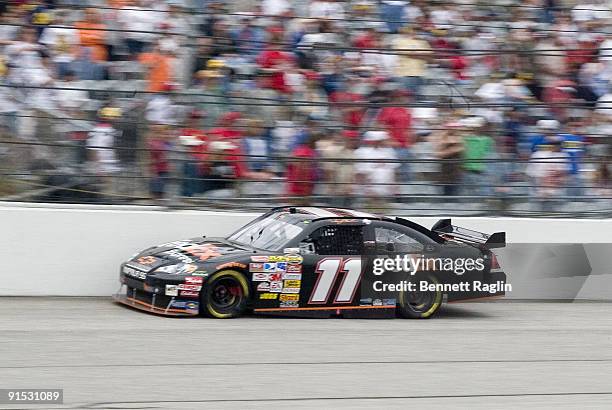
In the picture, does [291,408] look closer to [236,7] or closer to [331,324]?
[331,324]

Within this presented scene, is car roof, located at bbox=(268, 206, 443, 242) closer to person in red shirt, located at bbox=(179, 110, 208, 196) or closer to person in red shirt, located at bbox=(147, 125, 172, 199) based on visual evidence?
person in red shirt, located at bbox=(179, 110, 208, 196)

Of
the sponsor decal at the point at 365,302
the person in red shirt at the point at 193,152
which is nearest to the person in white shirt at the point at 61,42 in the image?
the person in red shirt at the point at 193,152

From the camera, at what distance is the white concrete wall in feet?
40.5

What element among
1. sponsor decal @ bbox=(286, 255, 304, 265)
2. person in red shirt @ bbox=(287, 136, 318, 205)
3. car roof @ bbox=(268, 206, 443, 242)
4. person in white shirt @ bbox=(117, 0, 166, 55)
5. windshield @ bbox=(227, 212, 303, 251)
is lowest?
sponsor decal @ bbox=(286, 255, 304, 265)

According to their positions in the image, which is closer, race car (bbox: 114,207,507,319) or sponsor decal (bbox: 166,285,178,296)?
sponsor decal (bbox: 166,285,178,296)

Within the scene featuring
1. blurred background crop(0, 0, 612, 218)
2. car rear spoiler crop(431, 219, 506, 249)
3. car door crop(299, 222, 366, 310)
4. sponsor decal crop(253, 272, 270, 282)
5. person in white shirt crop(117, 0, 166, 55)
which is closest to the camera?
sponsor decal crop(253, 272, 270, 282)

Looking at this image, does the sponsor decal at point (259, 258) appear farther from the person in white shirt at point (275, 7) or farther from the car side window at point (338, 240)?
the person in white shirt at point (275, 7)

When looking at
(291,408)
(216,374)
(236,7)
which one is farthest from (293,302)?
(236,7)

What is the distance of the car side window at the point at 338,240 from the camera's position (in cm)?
1187

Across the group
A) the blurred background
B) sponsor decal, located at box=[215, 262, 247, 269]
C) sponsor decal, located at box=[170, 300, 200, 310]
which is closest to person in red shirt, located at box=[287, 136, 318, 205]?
the blurred background

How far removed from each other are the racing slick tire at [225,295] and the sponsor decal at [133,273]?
724 millimetres

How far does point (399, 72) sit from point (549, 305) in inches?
156

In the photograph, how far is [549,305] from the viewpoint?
557 inches

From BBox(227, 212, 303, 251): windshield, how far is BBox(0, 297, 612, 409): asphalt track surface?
3.15 feet
